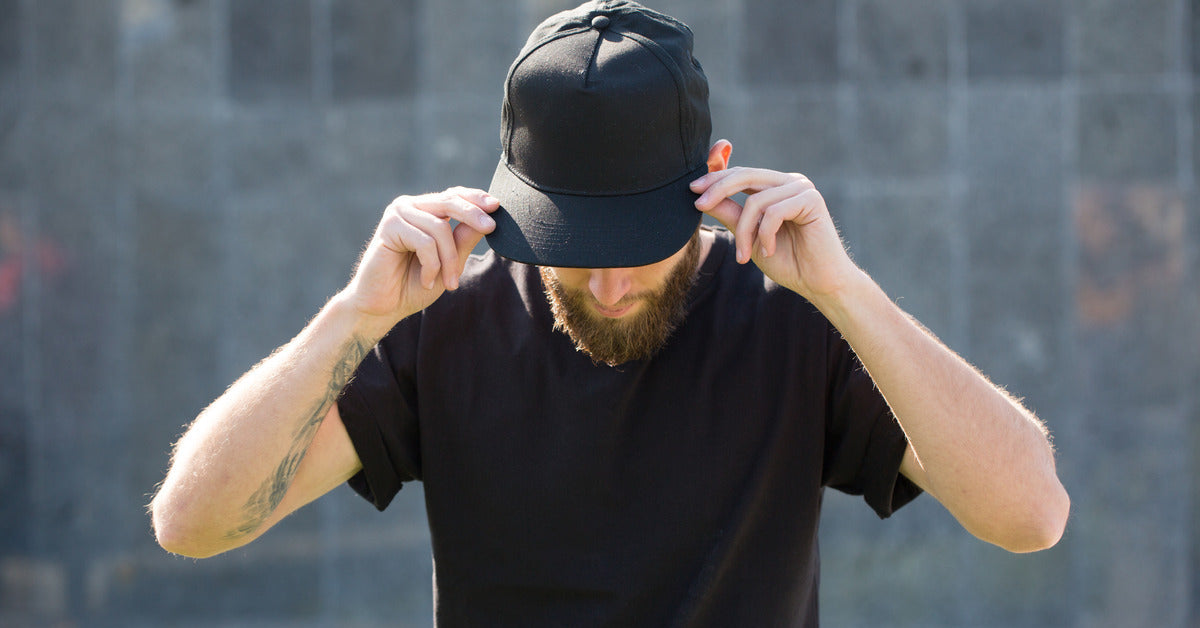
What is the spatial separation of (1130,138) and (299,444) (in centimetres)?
403

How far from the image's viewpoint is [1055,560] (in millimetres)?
4488

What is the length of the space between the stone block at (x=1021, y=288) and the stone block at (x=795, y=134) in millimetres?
664

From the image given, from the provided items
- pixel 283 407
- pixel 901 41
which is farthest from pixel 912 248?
pixel 283 407

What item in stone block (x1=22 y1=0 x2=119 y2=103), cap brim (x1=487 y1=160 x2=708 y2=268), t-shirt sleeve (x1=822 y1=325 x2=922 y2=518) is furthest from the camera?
stone block (x1=22 y1=0 x2=119 y2=103)

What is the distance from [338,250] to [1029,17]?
3311 mm

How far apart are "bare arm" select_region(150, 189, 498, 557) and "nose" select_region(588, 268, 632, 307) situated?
245mm

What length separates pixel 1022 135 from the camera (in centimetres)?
445

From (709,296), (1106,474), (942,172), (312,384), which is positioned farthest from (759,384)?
(1106,474)

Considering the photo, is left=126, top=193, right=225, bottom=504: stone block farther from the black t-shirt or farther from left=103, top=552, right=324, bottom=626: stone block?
the black t-shirt

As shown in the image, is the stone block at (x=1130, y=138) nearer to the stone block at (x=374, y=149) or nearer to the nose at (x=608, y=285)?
the stone block at (x=374, y=149)

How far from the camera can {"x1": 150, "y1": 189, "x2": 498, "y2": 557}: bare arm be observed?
1.86m

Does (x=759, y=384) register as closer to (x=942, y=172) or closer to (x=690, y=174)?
(x=690, y=174)

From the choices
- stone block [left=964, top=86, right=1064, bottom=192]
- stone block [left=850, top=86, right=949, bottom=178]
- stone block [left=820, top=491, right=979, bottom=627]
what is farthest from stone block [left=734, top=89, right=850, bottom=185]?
stone block [left=820, top=491, right=979, bottom=627]

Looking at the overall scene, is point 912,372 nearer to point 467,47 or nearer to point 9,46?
point 467,47
